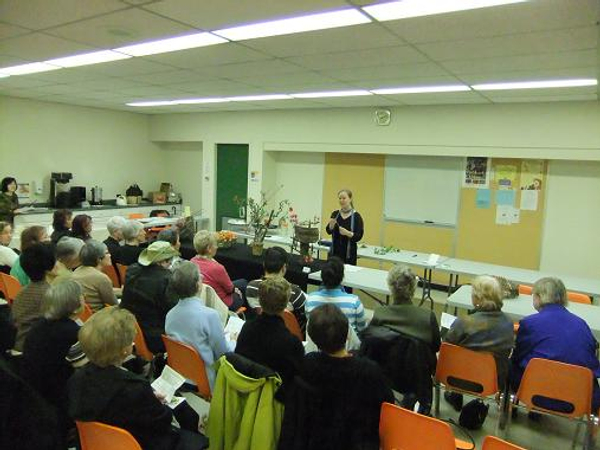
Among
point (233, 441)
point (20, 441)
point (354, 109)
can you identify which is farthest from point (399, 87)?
point (20, 441)

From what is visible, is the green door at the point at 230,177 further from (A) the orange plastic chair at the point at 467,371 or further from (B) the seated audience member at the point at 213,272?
(A) the orange plastic chair at the point at 467,371

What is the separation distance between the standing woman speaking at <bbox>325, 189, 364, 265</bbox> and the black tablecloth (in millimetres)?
410

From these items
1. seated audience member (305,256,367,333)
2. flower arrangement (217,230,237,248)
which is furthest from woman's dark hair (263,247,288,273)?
flower arrangement (217,230,237,248)

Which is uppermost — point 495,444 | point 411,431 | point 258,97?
point 258,97

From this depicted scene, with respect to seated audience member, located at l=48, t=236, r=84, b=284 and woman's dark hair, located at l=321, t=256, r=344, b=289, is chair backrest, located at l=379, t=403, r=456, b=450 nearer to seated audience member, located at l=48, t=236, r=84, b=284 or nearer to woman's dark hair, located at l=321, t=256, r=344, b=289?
woman's dark hair, located at l=321, t=256, r=344, b=289

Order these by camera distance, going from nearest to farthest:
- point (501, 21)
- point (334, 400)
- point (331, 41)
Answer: point (334, 400)
point (501, 21)
point (331, 41)

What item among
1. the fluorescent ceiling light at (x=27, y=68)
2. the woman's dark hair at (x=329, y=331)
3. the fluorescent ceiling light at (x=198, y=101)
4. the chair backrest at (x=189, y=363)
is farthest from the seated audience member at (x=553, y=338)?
the fluorescent ceiling light at (x=198, y=101)

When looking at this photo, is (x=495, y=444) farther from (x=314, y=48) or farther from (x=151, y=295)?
(x=314, y=48)

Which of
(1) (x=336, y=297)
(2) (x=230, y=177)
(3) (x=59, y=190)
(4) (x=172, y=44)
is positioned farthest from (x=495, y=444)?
(3) (x=59, y=190)

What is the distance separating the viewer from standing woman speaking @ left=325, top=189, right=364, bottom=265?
5.07 meters

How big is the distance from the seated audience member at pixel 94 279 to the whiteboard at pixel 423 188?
181 inches

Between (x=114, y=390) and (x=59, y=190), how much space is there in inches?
273

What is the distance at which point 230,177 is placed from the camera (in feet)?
27.5

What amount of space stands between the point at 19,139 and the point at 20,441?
704 centimetres
